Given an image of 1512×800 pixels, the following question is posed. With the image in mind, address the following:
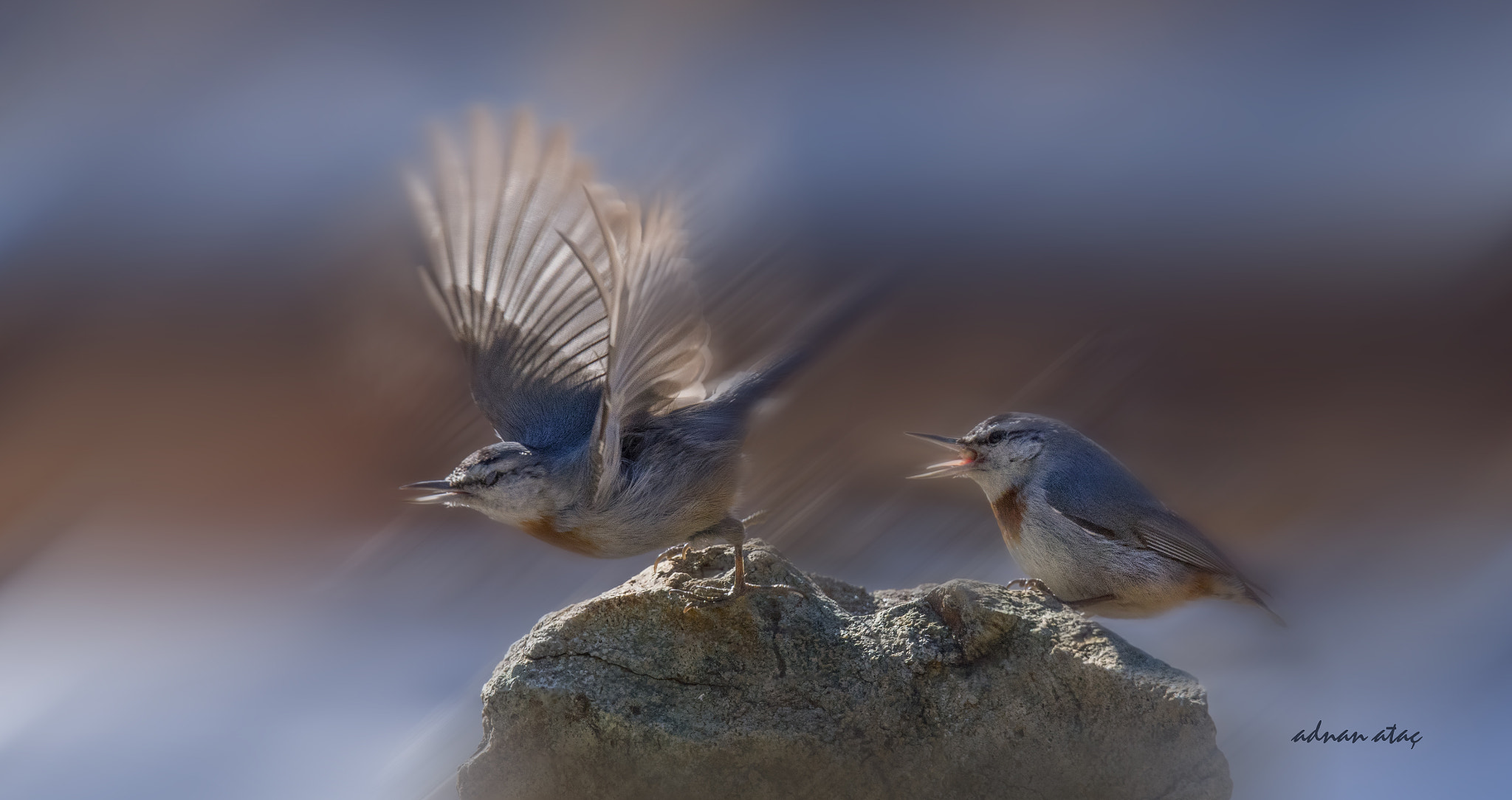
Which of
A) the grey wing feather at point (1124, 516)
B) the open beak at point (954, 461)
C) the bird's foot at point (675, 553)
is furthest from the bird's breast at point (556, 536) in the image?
the grey wing feather at point (1124, 516)

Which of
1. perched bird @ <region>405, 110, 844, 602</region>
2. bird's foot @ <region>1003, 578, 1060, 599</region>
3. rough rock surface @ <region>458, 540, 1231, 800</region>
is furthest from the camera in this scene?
bird's foot @ <region>1003, 578, 1060, 599</region>

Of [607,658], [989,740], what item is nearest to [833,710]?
[989,740]

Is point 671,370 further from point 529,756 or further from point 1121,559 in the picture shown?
point 1121,559

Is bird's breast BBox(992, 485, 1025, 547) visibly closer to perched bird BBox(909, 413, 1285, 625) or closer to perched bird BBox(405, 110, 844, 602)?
perched bird BBox(909, 413, 1285, 625)

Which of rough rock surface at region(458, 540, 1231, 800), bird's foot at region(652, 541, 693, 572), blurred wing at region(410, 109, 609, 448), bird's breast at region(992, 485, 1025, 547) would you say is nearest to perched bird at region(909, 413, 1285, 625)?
bird's breast at region(992, 485, 1025, 547)

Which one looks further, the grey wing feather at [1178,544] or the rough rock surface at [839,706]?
the grey wing feather at [1178,544]

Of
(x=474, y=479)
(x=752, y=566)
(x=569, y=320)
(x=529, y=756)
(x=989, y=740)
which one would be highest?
(x=569, y=320)

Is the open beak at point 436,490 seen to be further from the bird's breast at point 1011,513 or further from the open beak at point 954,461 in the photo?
the bird's breast at point 1011,513
